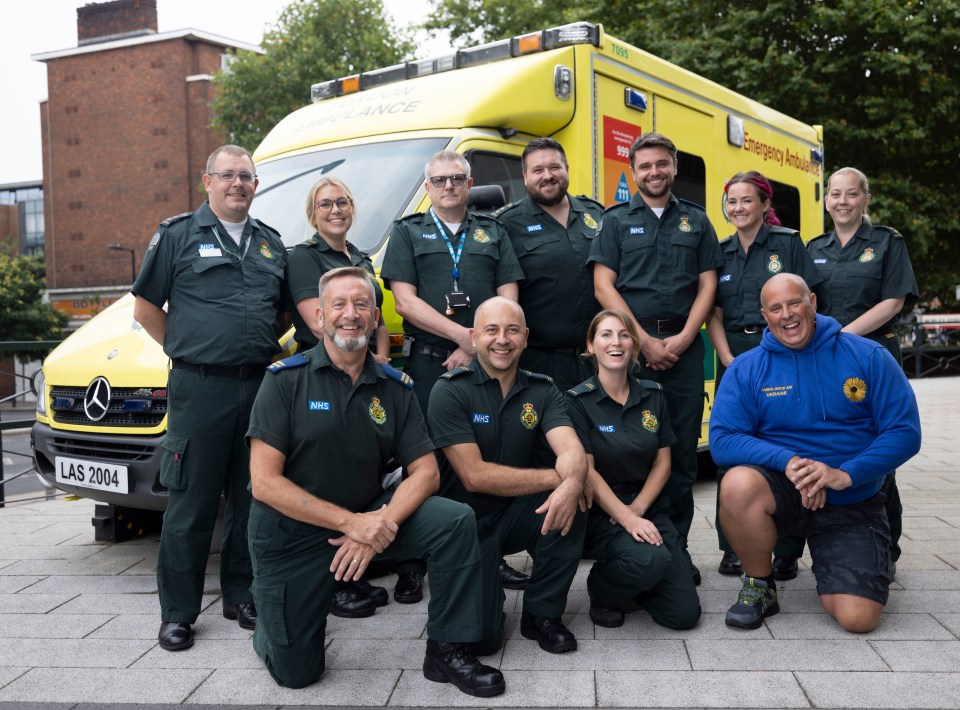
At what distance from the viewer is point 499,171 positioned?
5.45 metres

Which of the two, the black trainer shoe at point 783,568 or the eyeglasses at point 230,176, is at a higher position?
the eyeglasses at point 230,176

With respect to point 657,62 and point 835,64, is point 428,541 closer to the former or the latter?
point 657,62

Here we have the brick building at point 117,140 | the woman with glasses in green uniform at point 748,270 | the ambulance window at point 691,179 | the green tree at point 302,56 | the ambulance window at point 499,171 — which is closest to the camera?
the woman with glasses in green uniform at point 748,270

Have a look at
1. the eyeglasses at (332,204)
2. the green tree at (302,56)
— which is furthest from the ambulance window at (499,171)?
the green tree at (302,56)

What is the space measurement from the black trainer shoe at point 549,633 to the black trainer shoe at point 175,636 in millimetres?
1411

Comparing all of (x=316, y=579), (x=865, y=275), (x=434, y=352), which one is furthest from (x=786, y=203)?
(x=316, y=579)

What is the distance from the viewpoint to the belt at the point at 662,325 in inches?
185

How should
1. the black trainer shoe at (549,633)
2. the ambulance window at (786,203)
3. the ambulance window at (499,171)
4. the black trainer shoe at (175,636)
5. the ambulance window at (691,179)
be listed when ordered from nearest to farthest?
1. the black trainer shoe at (549,633)
2. the black trainer shoe at (175,636)
3. the ambulance window at (499,171)
4. the ambulance window at (691,179)
5. the ambulance window at (786,203)

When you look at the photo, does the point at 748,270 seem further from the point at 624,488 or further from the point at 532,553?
the point at 532,553

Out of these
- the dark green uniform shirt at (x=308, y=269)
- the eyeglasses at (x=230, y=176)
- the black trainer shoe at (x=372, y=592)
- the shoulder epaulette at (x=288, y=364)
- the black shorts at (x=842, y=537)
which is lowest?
the black trainer shoe at (x=372, y=592)

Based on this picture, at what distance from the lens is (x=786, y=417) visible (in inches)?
162

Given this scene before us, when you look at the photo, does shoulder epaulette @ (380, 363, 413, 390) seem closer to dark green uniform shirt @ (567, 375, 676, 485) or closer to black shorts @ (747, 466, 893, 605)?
dark green uniform shirt @ (567, 375, 676, 485)

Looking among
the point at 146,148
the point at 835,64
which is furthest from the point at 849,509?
the point at 146,148

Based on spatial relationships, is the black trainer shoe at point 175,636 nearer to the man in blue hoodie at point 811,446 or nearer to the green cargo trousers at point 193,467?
the green cargo trousers at point 193,467
